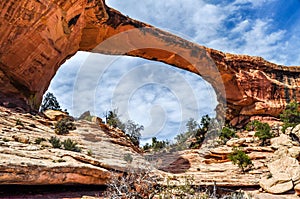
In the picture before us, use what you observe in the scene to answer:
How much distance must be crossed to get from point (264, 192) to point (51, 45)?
1653cm

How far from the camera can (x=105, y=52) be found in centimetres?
2470

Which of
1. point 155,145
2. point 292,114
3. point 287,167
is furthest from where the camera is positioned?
point 155,145

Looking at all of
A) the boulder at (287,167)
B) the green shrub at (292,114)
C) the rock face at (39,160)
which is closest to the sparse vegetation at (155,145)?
the green shrub at (292,114)

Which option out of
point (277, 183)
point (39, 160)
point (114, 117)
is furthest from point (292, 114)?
point (39, 160)

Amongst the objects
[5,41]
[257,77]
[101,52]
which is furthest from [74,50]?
[257,77]

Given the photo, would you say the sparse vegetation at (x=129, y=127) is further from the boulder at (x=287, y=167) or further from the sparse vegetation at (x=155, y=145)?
the boulder at (x=287, y=167)

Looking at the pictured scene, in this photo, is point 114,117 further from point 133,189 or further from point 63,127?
point 133,189

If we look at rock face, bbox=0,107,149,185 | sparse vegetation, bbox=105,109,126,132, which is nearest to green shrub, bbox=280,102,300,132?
sparse vegetation, bbox=105,109,126,132

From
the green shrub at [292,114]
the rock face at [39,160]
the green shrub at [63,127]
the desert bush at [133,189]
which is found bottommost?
the desert bush at [133,189]

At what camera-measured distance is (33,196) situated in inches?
327

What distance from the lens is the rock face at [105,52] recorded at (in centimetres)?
1521

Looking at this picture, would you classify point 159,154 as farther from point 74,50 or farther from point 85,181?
point 85,181

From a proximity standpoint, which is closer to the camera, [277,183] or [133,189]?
[133,189]

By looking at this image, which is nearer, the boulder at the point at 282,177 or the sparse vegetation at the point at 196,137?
the boulder at the point at 282,177
